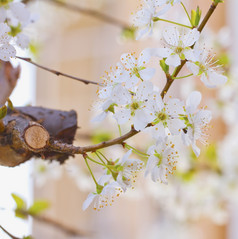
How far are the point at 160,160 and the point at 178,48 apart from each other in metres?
0.11

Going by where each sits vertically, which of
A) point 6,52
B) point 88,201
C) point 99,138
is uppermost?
point 99,138

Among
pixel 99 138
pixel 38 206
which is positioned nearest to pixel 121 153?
pixel 99 138

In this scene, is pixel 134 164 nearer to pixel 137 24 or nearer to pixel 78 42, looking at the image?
pixel 137 24

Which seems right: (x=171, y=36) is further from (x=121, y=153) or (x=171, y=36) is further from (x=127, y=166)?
(x=121, y=153)

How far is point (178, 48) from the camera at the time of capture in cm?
38

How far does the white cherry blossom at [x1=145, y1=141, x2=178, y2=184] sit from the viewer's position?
0.38m

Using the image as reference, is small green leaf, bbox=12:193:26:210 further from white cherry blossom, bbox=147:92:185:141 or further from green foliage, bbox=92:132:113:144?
green foliage, bbox=92:132:113:144

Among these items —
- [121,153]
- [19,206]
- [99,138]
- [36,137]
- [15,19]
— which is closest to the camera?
[36,137]

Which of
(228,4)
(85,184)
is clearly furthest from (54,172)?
(228,4)

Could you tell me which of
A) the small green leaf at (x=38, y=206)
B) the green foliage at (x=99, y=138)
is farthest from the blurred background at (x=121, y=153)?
the small green leaf at (x=38, y=206)

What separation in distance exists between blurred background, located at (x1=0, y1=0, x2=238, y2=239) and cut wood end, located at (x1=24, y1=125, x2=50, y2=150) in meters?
0.73

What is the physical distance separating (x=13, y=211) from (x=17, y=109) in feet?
0.59

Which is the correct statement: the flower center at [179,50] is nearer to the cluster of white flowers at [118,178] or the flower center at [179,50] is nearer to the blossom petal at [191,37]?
the blossom petal at [191,37]

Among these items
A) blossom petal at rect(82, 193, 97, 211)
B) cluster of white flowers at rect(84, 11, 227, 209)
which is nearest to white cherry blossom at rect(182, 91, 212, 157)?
cluster of white flowers at rect(84, 11, 227, 209)
